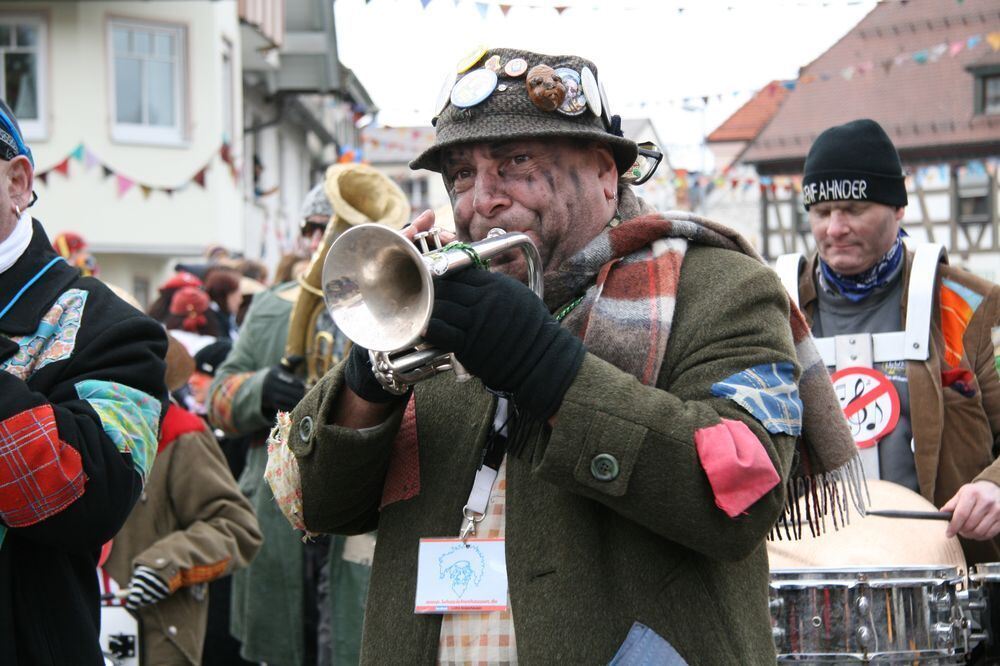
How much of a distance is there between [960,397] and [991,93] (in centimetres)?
3322

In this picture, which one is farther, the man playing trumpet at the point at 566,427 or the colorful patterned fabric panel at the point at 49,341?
the colorful patterned fabric panel at the point at 49,341

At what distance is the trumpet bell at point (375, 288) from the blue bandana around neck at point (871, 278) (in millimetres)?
2834

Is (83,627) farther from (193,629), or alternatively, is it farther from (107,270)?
(107,270)

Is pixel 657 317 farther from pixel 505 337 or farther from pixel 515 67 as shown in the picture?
pixel 515 67

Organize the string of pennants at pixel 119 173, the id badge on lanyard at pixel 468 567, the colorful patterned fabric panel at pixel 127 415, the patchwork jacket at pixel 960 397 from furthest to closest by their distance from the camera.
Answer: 1. the string of pennants at pixel 119 173
2. the patchwork jacket at pixel 960 397
3. the colorful patterned fabric panel at pixel 127 415
4. the id badge on lanyard at pixel 468 567

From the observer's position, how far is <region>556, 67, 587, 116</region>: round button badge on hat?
2.58 metres

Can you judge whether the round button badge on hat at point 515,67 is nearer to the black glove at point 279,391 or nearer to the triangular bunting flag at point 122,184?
Answer: the black glove at point 279,391

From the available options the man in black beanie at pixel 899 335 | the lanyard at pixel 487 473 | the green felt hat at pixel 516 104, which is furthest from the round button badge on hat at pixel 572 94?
the man in black beanie at pixel 899 335

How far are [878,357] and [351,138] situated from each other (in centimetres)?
3778

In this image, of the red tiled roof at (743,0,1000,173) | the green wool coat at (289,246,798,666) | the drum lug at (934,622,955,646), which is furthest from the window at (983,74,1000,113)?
the green wool coat at (289,246,798,666)

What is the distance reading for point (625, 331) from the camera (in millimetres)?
A: 2453

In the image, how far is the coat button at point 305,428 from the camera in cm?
265

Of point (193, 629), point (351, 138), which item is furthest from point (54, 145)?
point (351, 138)

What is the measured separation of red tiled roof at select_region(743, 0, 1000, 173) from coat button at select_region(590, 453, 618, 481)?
32.7m
